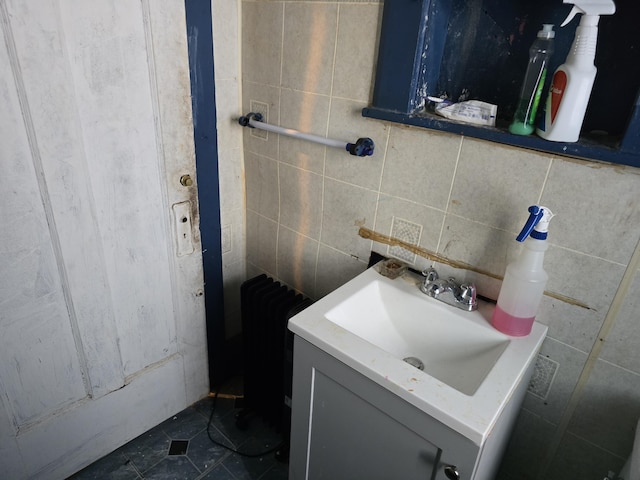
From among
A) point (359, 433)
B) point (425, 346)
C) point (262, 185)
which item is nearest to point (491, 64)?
point (425, 346)

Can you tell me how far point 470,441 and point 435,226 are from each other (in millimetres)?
557

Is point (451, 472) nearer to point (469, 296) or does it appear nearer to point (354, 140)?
point (469, 296)

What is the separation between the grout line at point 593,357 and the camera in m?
0.87

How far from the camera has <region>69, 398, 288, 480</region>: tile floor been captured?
147 cm

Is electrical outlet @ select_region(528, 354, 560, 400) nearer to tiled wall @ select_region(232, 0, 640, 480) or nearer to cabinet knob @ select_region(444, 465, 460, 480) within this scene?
tiled wall @ select_region(232, 0, 640, 480)

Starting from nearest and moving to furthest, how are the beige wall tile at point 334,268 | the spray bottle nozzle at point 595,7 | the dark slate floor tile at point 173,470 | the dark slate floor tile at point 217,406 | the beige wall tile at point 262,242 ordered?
the spray bottle nozzle at point 595,7
the beige wall tile at point 334,268
the dark slate floor tile at point 173,470
the beige wall tile at point 262,242
the dark slate floor tile at point 217,406

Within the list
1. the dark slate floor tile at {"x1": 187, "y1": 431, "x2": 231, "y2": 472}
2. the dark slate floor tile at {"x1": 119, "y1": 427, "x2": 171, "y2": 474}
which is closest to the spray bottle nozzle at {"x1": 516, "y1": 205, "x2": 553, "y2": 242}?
the dark slate floor tile at {"x1": 187, "y1": 431, "x2": 231, "y2": 472}

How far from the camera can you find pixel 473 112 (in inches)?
38.7

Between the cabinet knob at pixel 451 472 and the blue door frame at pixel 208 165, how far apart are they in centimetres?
106

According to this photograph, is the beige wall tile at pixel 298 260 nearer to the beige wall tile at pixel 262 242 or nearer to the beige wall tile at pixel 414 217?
the beige wall tile at pixel 262 242

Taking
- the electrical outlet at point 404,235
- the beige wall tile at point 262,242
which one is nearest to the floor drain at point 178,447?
the beige wall tile at point 262,242

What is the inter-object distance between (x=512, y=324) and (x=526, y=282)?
107 mm

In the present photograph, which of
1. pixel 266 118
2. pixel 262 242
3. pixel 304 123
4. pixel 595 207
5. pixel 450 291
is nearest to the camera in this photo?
pixel 595 207

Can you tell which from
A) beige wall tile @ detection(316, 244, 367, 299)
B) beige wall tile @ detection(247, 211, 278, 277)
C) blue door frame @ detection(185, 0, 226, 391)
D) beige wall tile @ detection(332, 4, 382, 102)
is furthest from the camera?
beige wall tile @ detection(247, 211, 278, 277)
